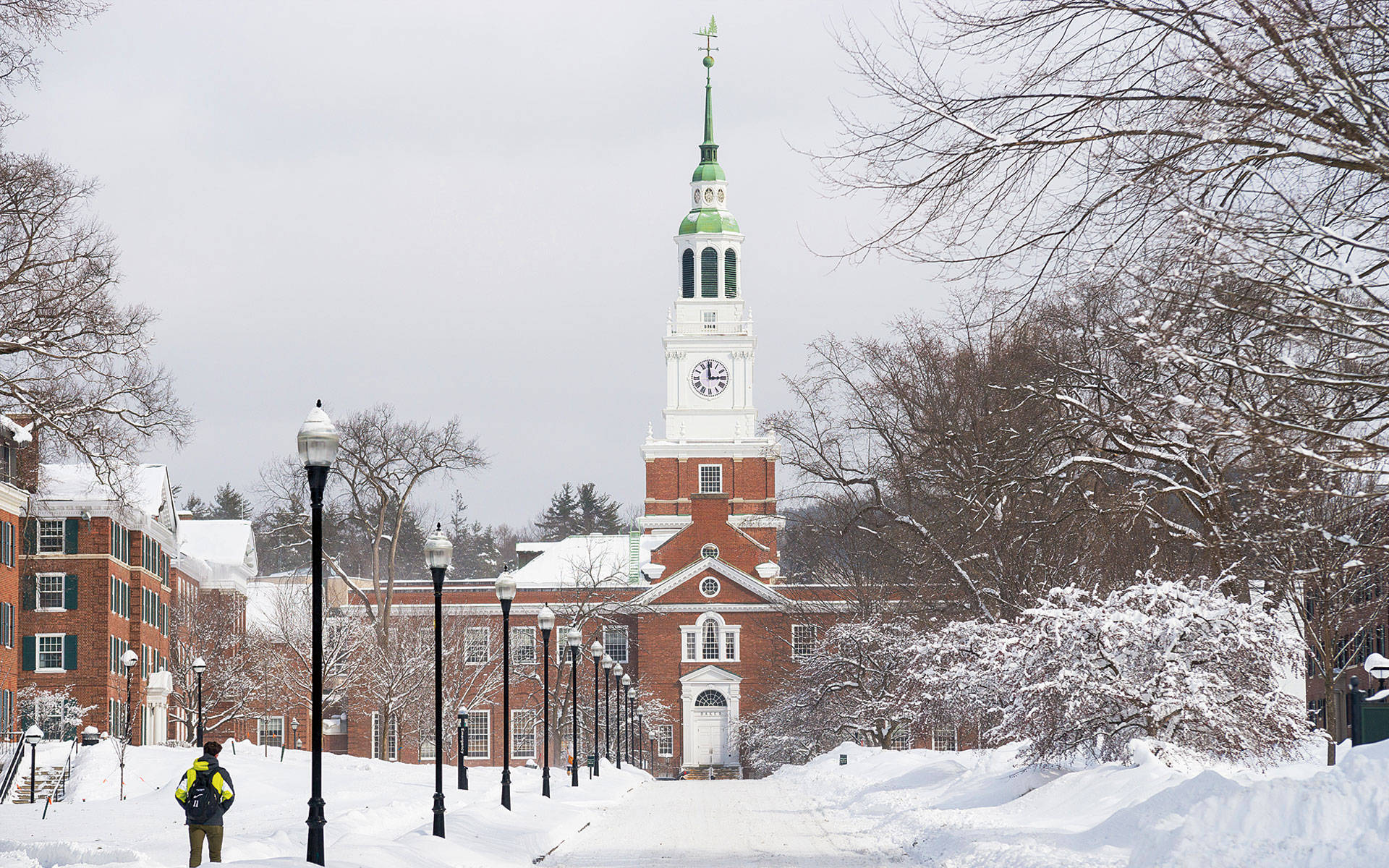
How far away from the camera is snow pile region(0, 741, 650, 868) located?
18.8 m

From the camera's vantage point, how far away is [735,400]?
84000mm

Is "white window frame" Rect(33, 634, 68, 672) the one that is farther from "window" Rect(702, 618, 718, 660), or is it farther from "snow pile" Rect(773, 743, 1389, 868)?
"window" Rect(702, 618, 718, 660)

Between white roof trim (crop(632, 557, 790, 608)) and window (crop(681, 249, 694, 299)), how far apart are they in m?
14.8

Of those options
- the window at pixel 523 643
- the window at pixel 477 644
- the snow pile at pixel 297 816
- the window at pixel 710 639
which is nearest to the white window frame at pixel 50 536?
the snow pile at pixel 297 816

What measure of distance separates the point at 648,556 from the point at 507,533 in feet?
222

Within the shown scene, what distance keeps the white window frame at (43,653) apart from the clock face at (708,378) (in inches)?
1479

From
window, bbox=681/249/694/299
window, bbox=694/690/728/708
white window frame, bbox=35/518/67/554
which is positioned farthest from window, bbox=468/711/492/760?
white window frame, bbox=35/518/67/554

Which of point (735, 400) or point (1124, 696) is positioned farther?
point (735, 400)

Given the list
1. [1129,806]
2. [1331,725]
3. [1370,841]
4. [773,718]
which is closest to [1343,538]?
[1370,841]

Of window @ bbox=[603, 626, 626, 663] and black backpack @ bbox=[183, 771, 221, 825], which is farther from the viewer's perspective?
window @ bbox=[603, 626, 626, 663]

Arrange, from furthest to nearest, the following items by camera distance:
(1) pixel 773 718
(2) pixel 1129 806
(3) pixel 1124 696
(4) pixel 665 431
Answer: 1. (4) pixel 665 431
2. (1) pixel 773 718
3. (3) pixel 1124 696
4. (2) pixel 1129 806

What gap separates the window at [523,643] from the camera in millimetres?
82062

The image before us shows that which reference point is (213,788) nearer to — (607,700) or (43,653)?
(607,700)

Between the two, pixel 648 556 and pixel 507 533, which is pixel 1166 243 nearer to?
pixel 648 556
